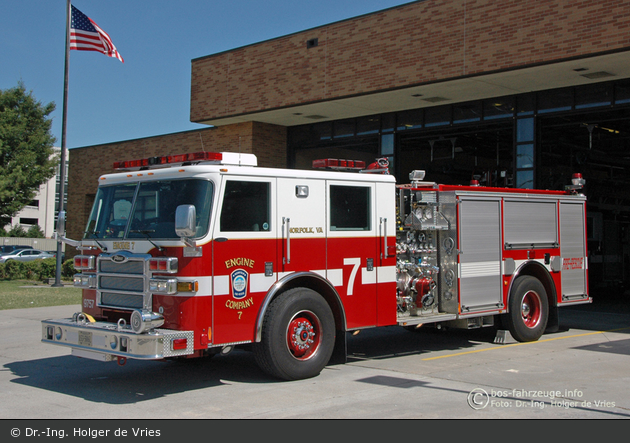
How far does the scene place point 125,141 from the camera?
2595 centimetres

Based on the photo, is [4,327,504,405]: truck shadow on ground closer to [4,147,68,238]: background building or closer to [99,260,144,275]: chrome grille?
[99,260,144,275]: chrome grille

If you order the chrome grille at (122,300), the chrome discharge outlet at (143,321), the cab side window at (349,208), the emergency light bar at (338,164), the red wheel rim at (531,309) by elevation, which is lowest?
the red wheel rim at (531,309)

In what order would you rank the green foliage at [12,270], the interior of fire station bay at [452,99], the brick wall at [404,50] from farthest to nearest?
the green foliage at [12,270] < the interior of fire station bay at [452,99] < the brick wall at [404,50]

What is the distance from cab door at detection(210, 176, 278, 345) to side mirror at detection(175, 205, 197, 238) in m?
0.53

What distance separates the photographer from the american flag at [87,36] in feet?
69.8

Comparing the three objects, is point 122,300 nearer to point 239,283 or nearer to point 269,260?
point 239,283

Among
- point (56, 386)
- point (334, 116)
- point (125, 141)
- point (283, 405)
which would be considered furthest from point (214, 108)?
point (283, 405)

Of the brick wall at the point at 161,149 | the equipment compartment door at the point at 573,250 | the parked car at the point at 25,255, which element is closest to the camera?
the equipment compartment door at the point at 573,250

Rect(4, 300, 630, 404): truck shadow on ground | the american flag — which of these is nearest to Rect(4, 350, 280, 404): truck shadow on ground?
Rect(4, 300, 630, 404): truck shadow on ground

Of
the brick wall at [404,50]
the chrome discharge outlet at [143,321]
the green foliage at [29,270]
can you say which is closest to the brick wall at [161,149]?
the brick wall at [404,50]

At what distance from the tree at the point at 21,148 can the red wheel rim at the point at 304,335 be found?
24208mm

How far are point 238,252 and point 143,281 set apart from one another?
109 centimetres

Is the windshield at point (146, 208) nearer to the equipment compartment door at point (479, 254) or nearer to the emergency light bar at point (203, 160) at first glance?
the emergency light bar at point (203, 160)

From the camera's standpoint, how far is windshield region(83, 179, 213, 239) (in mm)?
7151
